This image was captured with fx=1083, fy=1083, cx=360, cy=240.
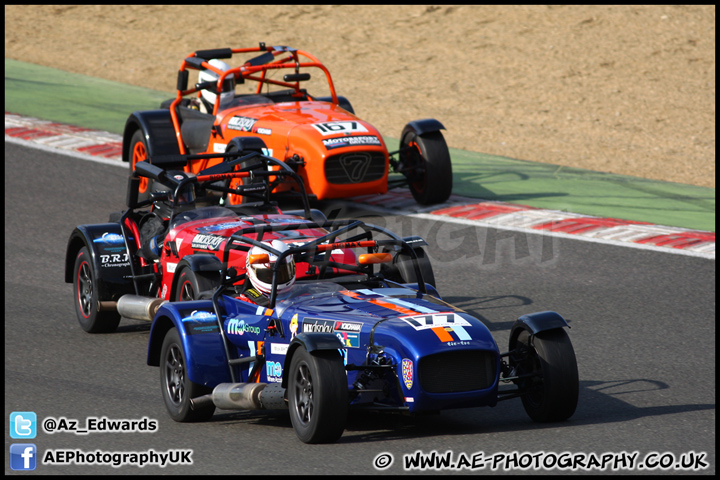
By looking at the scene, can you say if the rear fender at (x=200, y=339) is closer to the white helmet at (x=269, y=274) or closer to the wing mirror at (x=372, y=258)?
the white helmet at (x=269, y=274)

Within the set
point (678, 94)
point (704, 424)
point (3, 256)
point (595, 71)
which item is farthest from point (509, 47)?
point (704, 424)

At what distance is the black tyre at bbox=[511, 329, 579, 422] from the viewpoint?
700 centimetres

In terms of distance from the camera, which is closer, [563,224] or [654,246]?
[654,246]

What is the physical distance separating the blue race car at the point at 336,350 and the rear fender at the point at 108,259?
195 centimetres

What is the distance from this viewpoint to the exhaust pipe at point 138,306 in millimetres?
9188

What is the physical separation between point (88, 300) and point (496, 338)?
382 cm

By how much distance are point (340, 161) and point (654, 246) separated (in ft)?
12.5

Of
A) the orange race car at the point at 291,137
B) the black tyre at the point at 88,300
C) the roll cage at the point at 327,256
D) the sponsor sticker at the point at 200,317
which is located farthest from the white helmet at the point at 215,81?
the sponsor sticker at the point at 200,317

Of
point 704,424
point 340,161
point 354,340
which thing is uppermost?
point 340,161

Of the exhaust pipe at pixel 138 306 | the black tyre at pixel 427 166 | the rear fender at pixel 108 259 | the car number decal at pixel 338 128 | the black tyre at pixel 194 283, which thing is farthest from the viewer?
the black tyre at pixel 427 166

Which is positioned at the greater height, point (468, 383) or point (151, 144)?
point (151, 144)

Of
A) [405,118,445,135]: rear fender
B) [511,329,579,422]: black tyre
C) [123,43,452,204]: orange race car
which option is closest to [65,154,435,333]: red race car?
[511,329,579,422]: black tyre

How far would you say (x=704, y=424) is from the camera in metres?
7.29

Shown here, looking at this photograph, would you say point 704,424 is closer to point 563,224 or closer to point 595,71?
point 563,224
